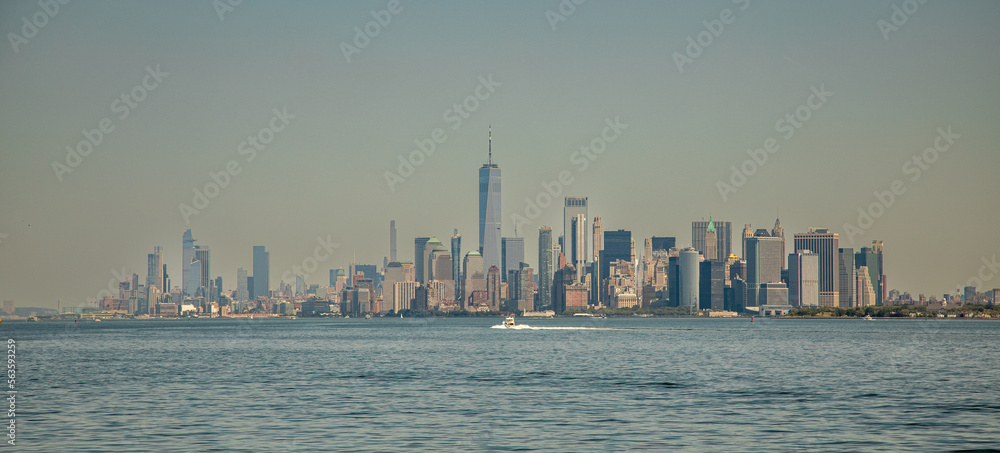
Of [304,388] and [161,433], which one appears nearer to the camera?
[161,433]

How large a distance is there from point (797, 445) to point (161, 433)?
30146 mm

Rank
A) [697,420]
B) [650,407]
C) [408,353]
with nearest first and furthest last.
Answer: [697,420] → [650,407] → [408,353]

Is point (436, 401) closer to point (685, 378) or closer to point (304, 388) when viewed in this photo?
point (304, 388)

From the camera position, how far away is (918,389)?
70.9 m

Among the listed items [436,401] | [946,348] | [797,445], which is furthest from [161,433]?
[946,348]

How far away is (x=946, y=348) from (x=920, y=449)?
103 metres

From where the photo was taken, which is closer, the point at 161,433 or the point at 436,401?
the point at 161,433

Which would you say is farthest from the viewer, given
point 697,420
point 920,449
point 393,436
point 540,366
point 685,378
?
point 540,366

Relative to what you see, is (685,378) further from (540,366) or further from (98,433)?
(98,433)

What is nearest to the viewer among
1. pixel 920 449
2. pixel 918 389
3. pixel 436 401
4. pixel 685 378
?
pixel 920 449

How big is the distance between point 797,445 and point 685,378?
36.6 metres

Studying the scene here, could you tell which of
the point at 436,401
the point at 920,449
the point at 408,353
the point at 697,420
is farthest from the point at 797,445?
the point at 408,353

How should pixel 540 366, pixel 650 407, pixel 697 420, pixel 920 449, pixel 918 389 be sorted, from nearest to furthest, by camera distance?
pixel 920 449 → pixel 697 420 → pixel 650 407 → pixel 918 389 → pixel 540 366

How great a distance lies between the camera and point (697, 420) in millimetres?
53594
